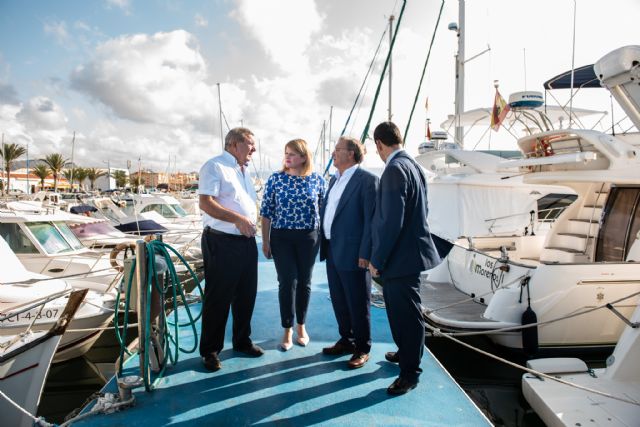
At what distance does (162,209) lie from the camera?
54.0ft

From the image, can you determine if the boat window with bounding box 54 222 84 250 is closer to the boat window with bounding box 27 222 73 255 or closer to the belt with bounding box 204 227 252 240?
the boat window with bounding box 27 222 73 255

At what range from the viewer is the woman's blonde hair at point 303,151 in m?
3.13

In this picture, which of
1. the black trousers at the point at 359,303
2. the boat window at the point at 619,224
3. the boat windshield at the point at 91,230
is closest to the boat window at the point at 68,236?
the boat windshield at the point at 91,230

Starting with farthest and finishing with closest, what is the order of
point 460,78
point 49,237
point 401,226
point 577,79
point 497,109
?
point 460,78 < point 577,79 < point 497,109 < point 49,237 < point 401,226

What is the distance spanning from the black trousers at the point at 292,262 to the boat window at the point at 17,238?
6.59m

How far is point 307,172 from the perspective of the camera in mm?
3203

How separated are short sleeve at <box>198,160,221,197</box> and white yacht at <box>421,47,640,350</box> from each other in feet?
10.5

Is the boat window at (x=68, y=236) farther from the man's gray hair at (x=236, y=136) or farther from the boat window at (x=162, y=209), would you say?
the boat window at (x=162, y=209)

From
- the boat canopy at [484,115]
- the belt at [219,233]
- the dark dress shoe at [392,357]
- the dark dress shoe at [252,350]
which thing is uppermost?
the boat canopy at [484,115]

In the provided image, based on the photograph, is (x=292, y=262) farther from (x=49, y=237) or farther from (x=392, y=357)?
(x=49, y=237)

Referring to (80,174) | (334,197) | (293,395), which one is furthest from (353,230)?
(80,174)

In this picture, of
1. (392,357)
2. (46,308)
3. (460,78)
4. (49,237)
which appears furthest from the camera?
(460,78)

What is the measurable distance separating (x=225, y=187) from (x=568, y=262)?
4773 mm

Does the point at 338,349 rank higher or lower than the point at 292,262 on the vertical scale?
lower
